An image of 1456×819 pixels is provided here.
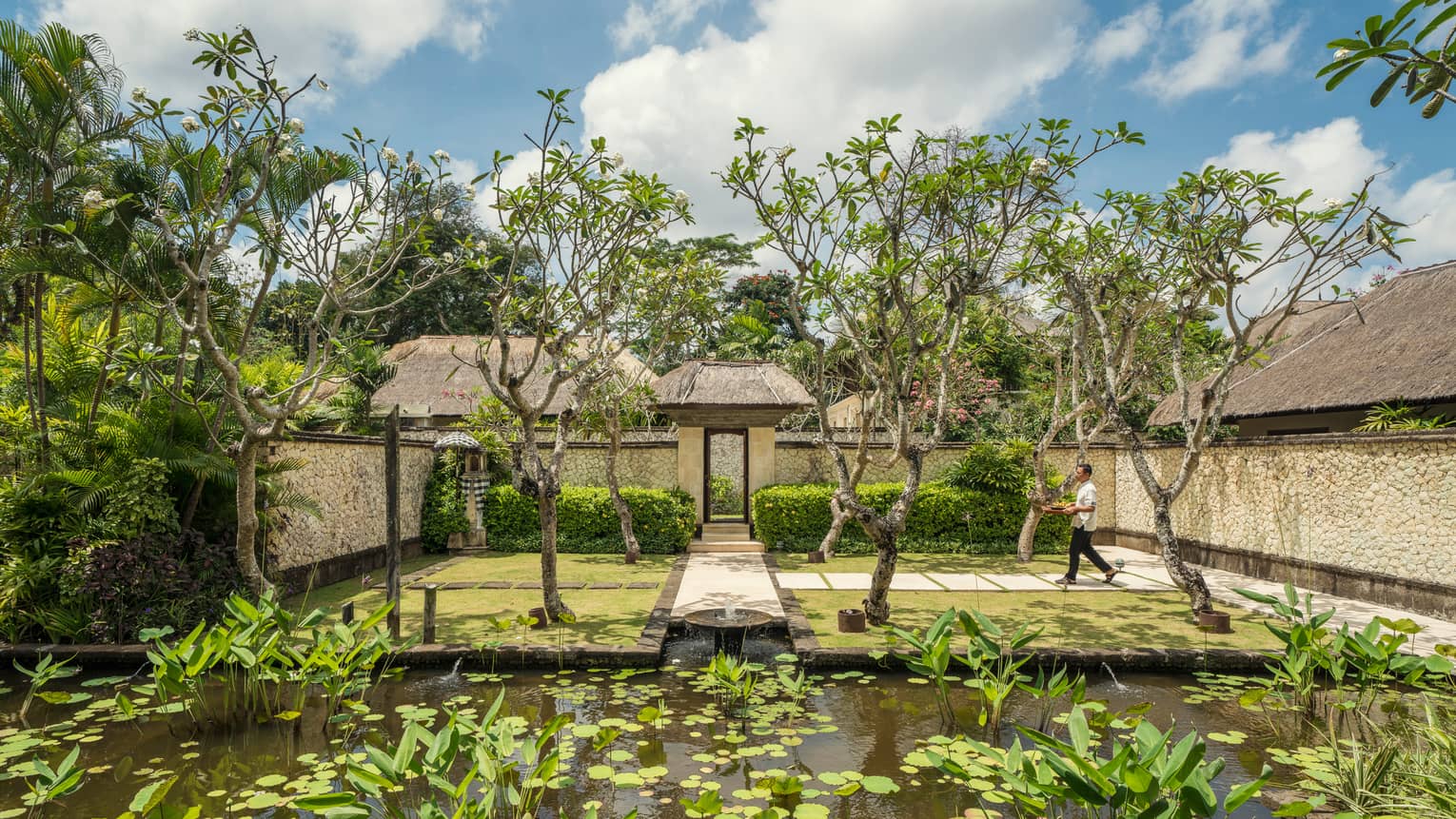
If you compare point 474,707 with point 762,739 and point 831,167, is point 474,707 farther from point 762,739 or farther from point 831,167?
point 831,167

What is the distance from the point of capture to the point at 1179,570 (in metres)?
6.74

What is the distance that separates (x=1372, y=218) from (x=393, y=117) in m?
8.61

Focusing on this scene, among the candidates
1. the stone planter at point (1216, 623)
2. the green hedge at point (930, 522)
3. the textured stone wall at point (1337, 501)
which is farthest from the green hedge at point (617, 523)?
the textured stone wall at point (1337, 501)

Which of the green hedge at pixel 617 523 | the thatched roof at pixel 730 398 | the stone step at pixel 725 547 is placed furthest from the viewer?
the thatched roof at pixel 730 398

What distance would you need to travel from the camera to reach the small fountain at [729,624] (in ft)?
19.4

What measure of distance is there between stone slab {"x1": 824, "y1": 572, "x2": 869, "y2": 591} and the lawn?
2.07m

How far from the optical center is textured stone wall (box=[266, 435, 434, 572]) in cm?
798

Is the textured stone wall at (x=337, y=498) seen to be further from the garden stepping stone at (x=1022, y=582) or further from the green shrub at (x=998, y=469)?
the green shrub at (x=998, y=469)

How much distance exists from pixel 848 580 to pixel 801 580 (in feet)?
1.86

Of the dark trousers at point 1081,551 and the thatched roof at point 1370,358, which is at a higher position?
the thatched roof at point 1370,358

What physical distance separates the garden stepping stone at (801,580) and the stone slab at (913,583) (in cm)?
84

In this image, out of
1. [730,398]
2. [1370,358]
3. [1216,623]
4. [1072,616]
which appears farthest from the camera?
[730,398]

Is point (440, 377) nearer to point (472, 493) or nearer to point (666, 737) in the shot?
point (472, 493)

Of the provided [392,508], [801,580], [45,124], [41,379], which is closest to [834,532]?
[801,580]
